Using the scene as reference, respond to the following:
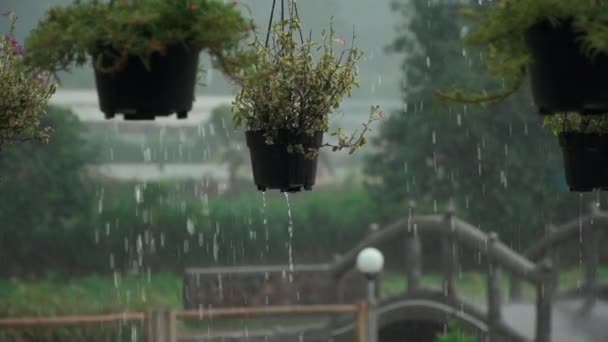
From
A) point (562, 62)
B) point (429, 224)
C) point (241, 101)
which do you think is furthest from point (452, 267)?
point (562, 62)

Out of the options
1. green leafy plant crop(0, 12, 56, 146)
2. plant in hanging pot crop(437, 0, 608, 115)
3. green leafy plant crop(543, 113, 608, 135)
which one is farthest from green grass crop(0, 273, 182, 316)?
plant in hanging pot crop(437, 0, 608, 115)

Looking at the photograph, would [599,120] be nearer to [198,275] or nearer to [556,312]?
[556,312]

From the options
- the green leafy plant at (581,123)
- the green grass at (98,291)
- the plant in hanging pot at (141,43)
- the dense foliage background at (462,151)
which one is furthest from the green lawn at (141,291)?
the plant in hanging pot at (141,43)

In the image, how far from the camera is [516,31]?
1.73 meters

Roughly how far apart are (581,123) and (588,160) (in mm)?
71

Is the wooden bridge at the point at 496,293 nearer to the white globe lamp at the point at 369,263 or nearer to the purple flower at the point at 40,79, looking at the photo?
the white globe lamp at the point at 369,263

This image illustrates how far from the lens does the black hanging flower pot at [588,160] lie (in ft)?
6.59

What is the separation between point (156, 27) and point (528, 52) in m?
0.60

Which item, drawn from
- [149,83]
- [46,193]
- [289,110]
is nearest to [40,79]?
[289,110]

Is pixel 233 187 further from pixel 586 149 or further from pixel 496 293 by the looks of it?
pixel 586 149

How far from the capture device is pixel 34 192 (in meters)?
15.5

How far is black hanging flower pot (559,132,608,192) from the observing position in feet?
6.59

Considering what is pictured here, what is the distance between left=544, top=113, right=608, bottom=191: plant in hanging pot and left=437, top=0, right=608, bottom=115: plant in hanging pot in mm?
278

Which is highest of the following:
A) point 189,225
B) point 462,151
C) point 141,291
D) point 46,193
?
point 462,151
